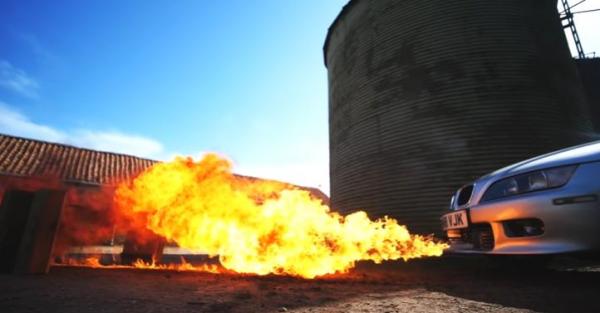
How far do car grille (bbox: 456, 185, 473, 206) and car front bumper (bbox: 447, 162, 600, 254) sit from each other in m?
0.63

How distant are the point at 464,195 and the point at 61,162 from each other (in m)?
21.3

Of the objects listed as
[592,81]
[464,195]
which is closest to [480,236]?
[464,195]

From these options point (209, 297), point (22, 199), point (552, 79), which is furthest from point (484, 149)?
point (22, 199)

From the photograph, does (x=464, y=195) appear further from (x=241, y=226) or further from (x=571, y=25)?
(x=571, y=25)

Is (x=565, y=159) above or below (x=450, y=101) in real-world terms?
below

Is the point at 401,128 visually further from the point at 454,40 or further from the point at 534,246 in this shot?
the point at 534,246

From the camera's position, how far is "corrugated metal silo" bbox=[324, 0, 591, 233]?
7688 mm

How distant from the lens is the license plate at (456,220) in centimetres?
381

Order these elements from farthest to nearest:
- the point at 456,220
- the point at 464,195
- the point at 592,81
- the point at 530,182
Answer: the point at 592,81 < the point at 464,195 < the point at 456,220 < the point at 530,182

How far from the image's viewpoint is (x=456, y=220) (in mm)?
4043

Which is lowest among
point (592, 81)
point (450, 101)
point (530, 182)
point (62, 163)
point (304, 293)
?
point (304, 293)

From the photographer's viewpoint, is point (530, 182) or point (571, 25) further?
point (571, 25)

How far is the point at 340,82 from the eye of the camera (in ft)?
37.4

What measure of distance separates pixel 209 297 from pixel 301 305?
936 mm
